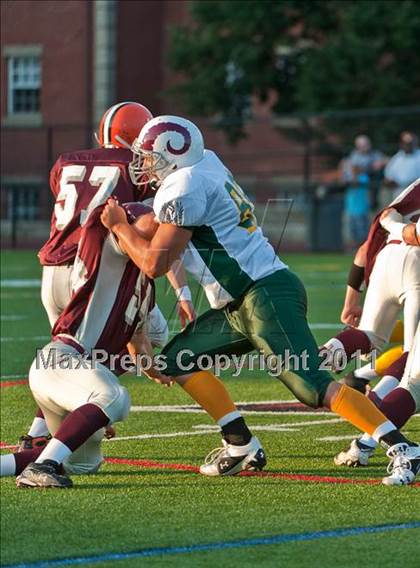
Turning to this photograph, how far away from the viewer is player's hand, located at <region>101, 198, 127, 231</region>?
6348mm

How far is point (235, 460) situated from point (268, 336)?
62 centimetres

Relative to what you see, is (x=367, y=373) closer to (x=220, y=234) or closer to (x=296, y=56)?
(x=220, y=234)

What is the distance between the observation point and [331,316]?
1426cm

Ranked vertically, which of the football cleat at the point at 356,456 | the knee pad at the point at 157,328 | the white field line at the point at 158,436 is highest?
the knee pad at the point at 157,328

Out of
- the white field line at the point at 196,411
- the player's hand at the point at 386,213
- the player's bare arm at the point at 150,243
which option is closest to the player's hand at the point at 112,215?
the player's bare arm at the point at 150,243

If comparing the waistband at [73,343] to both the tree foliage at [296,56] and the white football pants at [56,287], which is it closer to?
the white football pants at [56,287]

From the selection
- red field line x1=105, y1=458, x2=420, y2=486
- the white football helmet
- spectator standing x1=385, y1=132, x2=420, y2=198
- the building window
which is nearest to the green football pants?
red field line x1=105, y1=458, x2=420, y2=486

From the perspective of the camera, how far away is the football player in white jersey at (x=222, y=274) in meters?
6.33

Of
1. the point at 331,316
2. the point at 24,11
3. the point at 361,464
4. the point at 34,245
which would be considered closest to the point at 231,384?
the point at 361,464

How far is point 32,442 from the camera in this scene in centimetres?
711

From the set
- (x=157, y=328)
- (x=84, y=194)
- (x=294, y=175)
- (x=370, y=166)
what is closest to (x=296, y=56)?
Result: (x=294, y=175)

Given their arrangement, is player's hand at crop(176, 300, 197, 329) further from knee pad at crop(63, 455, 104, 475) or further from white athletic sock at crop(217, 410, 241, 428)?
knee pad at crop(63, 455, 104, 475)

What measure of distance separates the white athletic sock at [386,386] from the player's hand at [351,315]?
58 cm

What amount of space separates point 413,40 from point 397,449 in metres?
24.1
